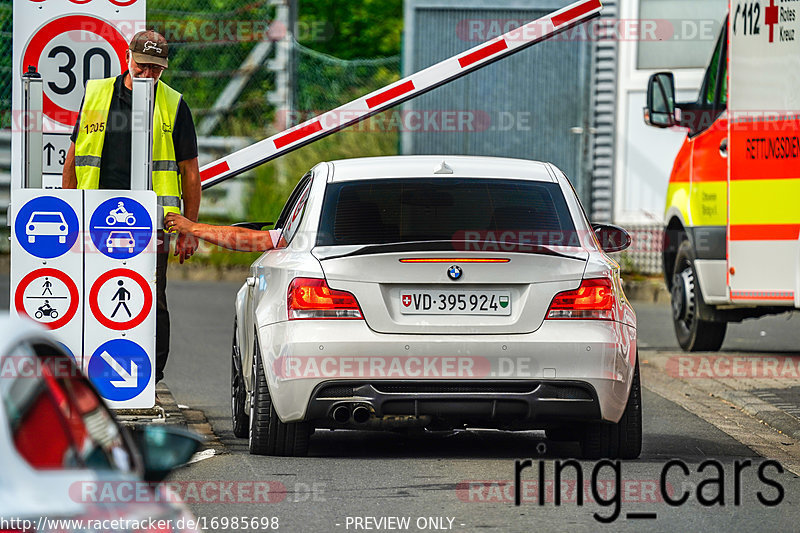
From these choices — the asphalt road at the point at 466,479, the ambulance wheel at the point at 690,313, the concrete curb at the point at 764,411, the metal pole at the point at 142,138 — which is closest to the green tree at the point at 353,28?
the ambulance wheel at the point at 690,313

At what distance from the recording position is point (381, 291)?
304 inches

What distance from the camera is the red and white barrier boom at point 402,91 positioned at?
404 inches

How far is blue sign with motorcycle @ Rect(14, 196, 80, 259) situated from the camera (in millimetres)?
8211

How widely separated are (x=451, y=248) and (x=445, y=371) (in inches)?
22.0

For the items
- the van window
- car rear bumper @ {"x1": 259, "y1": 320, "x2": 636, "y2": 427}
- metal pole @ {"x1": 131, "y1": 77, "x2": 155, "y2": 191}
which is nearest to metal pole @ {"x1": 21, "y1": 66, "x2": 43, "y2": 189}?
metal pole @ {"x1": 131, "y1": 77, "x2": 155, "y2": 191}

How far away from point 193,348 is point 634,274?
927 centimetres

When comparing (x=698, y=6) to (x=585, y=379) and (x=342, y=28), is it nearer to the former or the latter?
(x=585, y=379)

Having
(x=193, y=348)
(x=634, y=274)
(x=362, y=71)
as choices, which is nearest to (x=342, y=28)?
(x=362, y=71)

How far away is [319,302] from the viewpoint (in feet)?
25.5

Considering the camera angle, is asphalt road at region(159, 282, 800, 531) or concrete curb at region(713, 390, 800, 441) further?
concrete curb at region(713, 390, 800, 441)

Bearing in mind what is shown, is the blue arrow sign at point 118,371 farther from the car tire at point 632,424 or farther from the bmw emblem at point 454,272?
the car tire at point 632,424

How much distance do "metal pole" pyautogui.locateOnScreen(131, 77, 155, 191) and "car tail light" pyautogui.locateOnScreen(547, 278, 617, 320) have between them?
→ 87.3 inches

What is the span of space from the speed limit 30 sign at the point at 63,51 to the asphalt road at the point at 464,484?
1.87 meters

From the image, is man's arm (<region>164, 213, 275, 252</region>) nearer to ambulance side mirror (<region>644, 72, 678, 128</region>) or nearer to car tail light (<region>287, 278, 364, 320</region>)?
car tail light (<region>287, 278, 364, 320</region>)
